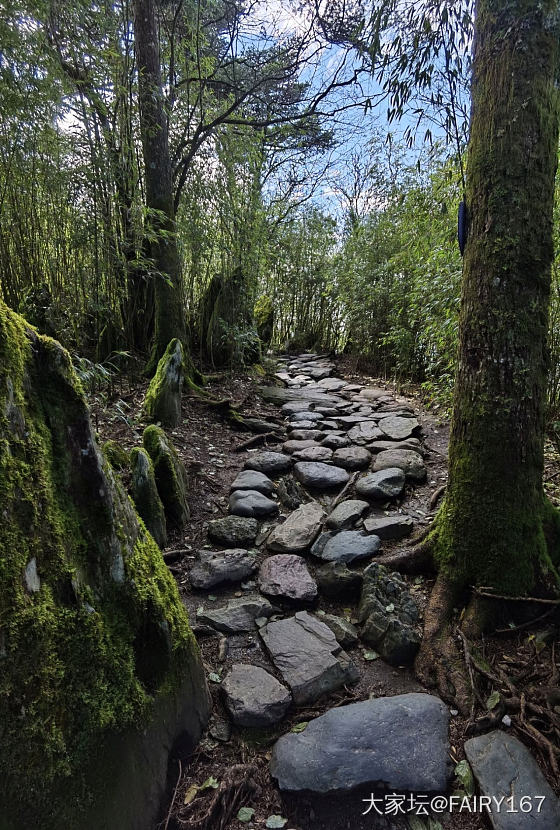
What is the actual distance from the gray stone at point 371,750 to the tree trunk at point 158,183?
14.0 ft

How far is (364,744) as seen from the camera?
1.61 meters

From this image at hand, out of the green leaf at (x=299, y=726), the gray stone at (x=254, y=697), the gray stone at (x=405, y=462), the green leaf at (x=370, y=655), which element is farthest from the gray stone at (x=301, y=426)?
the green leaf at (x=299, y=726)

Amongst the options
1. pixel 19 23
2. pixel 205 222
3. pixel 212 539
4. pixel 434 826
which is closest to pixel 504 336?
pixel 434 826

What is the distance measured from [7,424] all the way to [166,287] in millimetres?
4612

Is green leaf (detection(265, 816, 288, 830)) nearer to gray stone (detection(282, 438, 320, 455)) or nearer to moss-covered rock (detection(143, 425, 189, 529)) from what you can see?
moss-covered rock (detection(143, 425, 189, 529))

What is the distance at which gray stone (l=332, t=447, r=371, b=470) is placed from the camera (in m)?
3.98

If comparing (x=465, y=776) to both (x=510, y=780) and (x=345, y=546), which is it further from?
(x=345, y=546)

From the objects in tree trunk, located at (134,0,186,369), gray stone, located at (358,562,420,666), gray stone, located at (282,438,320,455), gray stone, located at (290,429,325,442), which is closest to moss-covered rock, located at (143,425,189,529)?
gray stone, located at (358,562,420,666)

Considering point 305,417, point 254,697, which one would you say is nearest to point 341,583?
point 254,697

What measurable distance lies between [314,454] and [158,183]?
3698 millimetres

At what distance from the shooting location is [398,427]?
189 inches

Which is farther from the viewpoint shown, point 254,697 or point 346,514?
point 346,514

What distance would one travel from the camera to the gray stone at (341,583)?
8.13 ft

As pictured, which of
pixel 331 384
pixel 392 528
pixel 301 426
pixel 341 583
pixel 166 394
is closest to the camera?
pixel 341 583
